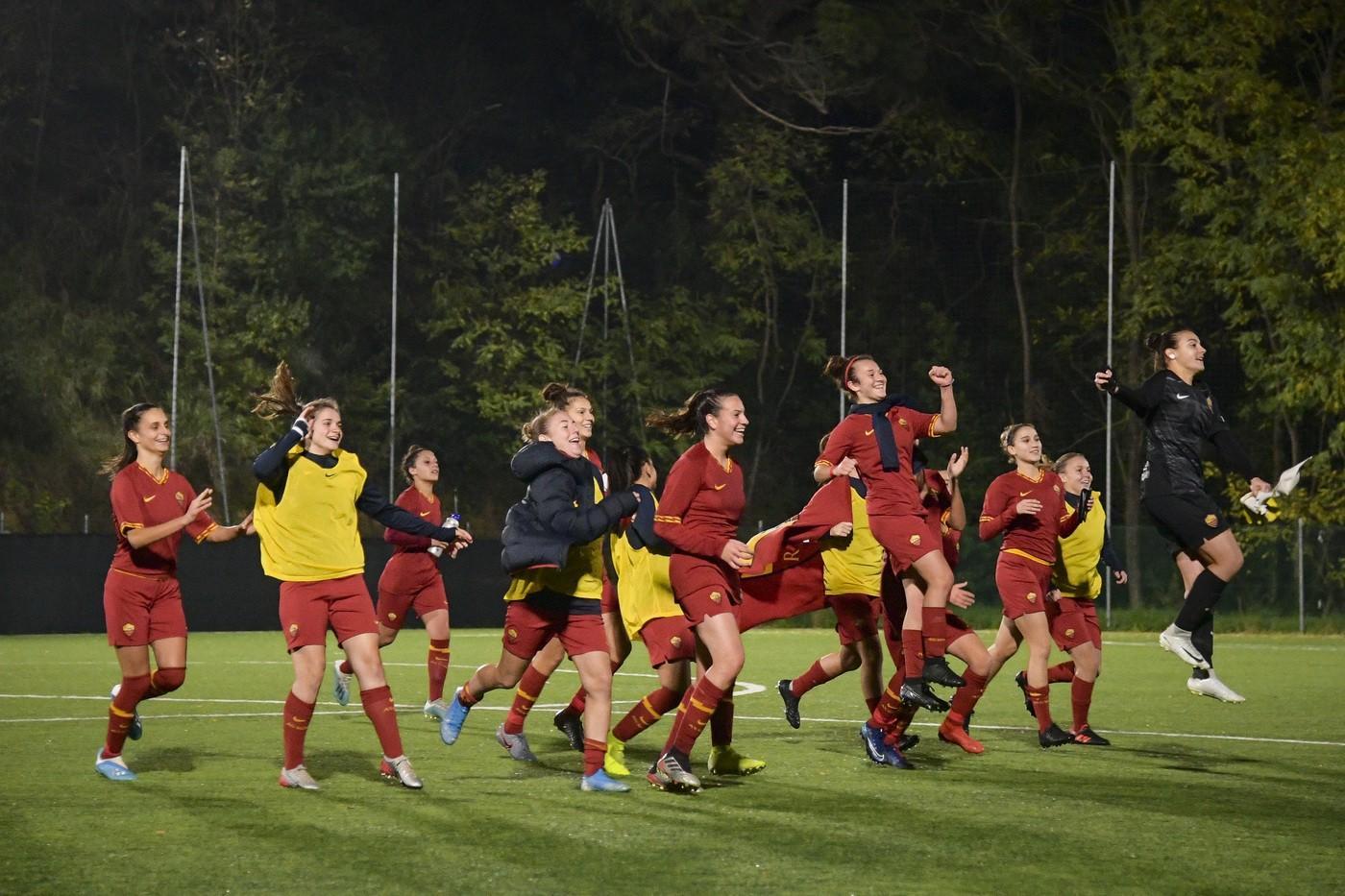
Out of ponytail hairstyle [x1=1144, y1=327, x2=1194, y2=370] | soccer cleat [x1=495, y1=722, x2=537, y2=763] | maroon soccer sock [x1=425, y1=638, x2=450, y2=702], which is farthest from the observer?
maroon soccer sock [x1=425, y1=638, x2=450, y2=702]

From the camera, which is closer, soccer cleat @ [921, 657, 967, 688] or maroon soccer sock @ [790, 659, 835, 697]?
soccer cleat @ [921, 657, 967, 688]

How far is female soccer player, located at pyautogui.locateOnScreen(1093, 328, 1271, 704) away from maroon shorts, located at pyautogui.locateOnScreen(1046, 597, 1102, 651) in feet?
2.02

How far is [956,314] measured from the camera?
3347 centimetres

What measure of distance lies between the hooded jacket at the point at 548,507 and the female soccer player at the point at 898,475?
1.53 metres

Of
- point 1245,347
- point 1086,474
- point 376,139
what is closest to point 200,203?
point 376,139

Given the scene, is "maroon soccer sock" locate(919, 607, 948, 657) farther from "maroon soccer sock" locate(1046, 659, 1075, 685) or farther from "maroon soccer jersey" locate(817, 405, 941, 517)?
"maroon soccer sock" locate(1046, 659, 1075, 685)

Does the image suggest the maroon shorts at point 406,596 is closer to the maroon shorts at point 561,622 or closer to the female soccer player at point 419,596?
the female soccer player at point 419,596

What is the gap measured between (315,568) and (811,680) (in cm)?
377

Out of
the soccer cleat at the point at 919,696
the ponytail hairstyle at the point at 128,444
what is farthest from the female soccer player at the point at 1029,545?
the ponytail hairstyle at the point at 128,444

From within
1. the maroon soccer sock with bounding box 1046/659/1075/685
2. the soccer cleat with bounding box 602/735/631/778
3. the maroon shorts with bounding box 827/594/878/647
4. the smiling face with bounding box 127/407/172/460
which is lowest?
the soccer cleat with bounding box 602/735/631/778

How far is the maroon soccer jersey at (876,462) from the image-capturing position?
35.4ft

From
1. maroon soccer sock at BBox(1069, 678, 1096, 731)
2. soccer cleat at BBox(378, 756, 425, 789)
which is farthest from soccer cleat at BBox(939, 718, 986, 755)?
soccer cleat at BBox(378, 756, 425, 789)

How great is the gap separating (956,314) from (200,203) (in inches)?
529

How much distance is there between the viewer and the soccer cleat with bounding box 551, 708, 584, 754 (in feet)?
37.3
